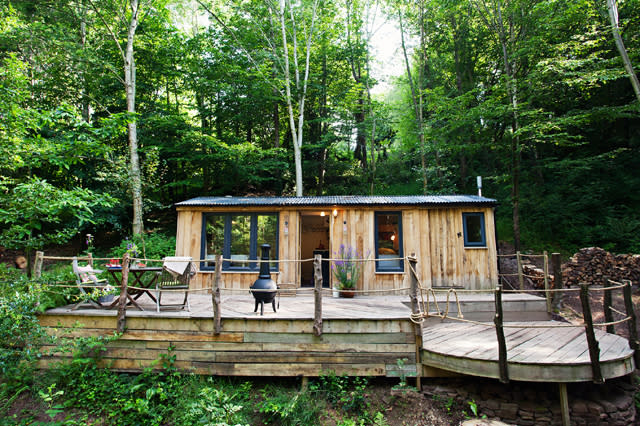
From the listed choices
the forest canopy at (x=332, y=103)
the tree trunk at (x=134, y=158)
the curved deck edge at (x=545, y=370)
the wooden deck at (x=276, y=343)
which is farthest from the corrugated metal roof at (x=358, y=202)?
the curved deck edge at (x=545, y=370)

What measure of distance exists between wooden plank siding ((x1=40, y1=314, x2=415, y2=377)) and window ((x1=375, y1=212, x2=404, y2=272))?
114 inches

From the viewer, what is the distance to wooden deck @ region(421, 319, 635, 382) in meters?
3.43

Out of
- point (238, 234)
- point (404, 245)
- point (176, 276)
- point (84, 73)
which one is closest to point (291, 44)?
point (84, 73)

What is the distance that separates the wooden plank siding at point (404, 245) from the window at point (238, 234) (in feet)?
0.53

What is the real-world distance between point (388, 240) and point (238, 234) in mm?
3791

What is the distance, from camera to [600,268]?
716 cm

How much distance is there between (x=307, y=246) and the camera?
35.4 feet

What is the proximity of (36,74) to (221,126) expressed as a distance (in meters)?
6.93

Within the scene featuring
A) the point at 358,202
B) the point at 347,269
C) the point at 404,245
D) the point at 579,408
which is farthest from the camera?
the point at 358,202

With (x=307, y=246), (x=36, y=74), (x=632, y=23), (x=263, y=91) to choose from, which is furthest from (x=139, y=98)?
(x=632, y=23)

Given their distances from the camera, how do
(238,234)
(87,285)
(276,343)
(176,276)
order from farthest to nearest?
(238,234)
(176,276)
(87,285)
(276,343)

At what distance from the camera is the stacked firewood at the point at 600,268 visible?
698 cm

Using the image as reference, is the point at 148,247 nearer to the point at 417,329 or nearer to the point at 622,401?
the point at 417,329

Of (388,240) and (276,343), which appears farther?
(388,240)
